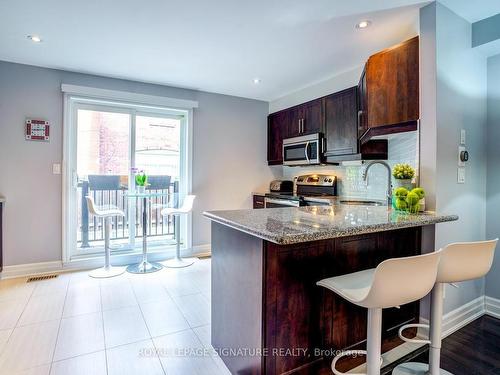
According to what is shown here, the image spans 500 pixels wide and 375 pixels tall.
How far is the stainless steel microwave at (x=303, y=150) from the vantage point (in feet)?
12.0

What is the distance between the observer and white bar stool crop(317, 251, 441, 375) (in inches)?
45.8

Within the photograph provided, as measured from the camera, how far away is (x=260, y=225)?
4.63ft

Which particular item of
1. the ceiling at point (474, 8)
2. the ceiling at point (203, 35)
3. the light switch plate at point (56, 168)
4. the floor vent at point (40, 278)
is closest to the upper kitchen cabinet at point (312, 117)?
the ceiling at point (203, 35)

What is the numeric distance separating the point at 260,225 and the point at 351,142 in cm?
223

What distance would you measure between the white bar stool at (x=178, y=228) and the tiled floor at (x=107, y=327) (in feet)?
1.73

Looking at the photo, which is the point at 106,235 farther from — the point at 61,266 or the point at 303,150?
the point at 303,150

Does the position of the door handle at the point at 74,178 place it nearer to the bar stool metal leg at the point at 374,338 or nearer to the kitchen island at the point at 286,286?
the kitchen island at the point at 286,286

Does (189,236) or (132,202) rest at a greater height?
(132,202)

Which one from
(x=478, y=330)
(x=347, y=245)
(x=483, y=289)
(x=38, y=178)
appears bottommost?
(x=478, y=330)

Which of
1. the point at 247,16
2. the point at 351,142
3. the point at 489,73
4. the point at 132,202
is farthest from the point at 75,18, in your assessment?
the point at 489,73

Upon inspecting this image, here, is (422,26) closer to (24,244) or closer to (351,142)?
(351,142)

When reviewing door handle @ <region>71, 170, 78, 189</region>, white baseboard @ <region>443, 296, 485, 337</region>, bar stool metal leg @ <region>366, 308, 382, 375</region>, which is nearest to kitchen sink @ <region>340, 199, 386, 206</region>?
white baseboard @ <region>443, 296, 485, 337</region>

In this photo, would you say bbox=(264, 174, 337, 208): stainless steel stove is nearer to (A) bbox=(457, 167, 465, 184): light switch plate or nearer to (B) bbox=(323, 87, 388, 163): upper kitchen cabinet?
(B) bbox=(323, 87, 388, 163): upper kitchen cabinet

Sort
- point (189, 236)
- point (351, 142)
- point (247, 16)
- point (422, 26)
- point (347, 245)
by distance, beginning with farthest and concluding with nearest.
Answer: point (189, 236) → point (351, 142) → point (247, 16) → point (422, 26) → point (347, 245)
